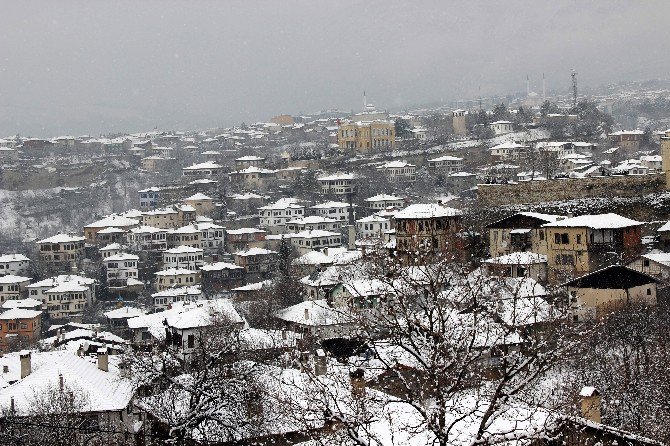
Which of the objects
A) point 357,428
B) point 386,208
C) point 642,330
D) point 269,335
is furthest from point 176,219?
point 357,428

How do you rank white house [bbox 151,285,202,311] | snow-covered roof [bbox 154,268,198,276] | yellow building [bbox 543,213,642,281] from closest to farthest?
yellow building [bbox 543,213,642,281] < white house [bbox 151,285,202,311] < snow-covered roof [bbox 154,268,198,276]

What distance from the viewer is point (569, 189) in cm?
3397

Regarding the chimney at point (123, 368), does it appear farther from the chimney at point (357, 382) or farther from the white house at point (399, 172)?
the white house at point (399, 172)

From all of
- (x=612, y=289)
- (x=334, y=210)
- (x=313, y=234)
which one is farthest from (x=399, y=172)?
(x=612, y=289)

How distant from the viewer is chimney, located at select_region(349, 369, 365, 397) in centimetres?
651

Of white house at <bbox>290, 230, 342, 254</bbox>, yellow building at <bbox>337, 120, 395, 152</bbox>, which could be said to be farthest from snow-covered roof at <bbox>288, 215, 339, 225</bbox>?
yellow building at <bbox>337, 120, 395, 152</bbox>

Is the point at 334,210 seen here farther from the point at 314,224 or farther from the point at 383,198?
the point at 314,224

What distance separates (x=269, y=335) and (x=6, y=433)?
25.8ft

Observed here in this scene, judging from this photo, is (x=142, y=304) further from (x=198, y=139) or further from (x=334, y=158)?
(x=198, y=139)

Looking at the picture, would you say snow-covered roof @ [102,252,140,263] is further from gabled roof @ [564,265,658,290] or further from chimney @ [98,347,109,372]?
chimney @ [98,347,109,372]

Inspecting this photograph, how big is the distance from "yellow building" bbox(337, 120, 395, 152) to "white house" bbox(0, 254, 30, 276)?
29.2 m

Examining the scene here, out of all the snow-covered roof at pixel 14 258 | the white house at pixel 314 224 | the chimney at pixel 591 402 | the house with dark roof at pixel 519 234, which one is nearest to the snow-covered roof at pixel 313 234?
the white house at pixel 314 224

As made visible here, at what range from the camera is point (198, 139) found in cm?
12112

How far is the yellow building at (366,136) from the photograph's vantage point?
75000mm
